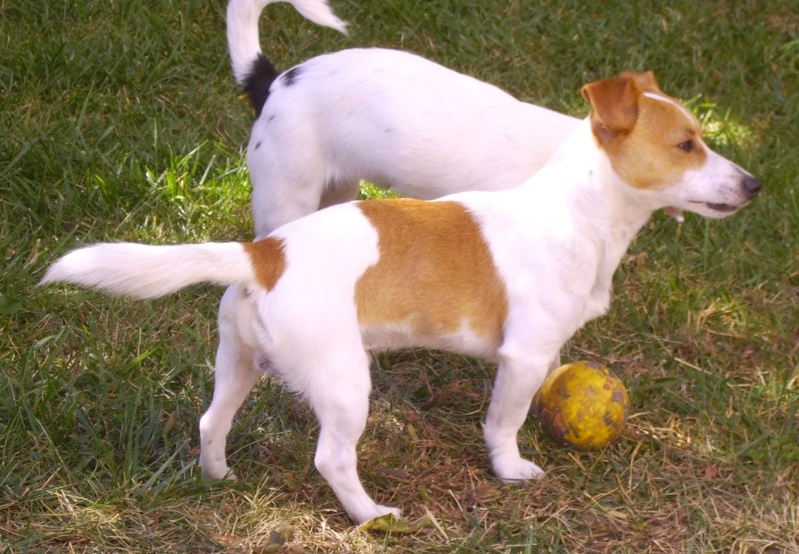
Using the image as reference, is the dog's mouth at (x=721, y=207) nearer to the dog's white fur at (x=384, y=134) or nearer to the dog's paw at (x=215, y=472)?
the dog's white fur at (x=384, y=134)

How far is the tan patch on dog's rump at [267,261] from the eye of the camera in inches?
110

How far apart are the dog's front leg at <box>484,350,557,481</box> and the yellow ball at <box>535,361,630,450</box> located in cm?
14

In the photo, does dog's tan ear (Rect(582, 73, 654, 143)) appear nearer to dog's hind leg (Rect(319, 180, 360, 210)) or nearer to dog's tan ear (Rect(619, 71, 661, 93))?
dog's tan ear (Rect(619, 71, 661, 93))

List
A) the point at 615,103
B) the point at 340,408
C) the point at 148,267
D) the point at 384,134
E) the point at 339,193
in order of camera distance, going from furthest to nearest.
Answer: the point at 339,193
the point at 384,134
the point at 615,103
the point at 340,408
the point at 148,267

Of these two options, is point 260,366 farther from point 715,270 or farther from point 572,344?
point 715,270

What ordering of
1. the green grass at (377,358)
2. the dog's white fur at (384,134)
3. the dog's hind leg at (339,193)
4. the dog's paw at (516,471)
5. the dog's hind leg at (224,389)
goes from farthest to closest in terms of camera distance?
the dog's hind leg at (339,193), the dog's white fur at (384,134), the dog's paw at (516,471), the green grass at (377,358), the dog's hind leg at (224,389)

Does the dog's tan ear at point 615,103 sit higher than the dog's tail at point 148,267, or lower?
higher

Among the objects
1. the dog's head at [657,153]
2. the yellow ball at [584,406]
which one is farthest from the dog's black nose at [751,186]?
the yellow ball at [584,406]

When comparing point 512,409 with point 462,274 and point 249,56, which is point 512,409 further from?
point 249,56

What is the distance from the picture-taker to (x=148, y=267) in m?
2.59

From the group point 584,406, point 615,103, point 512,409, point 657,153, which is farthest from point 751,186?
point 512,409

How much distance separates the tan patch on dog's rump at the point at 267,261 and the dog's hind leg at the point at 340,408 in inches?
10.8

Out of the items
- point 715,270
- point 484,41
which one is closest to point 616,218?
point 715,270

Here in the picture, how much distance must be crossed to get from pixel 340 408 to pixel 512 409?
70 centimetres
